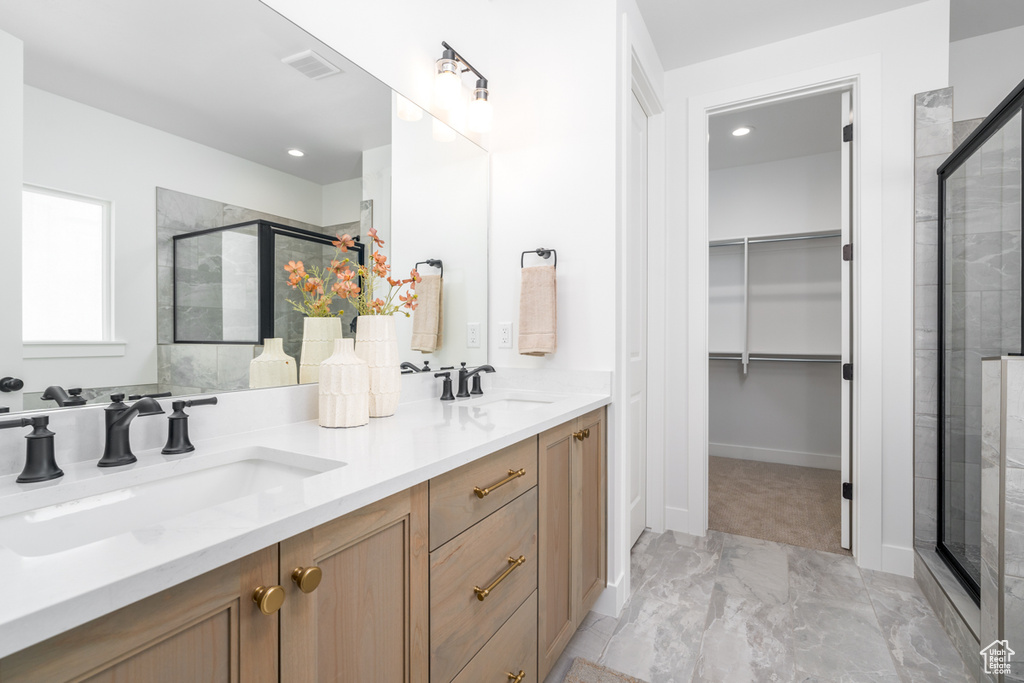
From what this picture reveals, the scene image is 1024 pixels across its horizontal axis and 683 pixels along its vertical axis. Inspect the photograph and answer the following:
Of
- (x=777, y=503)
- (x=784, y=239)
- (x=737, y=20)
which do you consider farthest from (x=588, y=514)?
(x=784, y=239)

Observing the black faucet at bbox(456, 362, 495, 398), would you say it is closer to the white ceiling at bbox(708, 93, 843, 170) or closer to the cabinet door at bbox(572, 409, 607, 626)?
the cabinet door at bbox(572, 409, 607, 626)

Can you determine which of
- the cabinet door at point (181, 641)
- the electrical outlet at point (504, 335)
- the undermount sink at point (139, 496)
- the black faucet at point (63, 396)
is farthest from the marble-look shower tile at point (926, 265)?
the black faucet at point (63, 396)

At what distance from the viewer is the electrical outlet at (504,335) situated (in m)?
2.10

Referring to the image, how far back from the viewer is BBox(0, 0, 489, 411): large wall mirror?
85 cm

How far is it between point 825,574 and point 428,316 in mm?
2143

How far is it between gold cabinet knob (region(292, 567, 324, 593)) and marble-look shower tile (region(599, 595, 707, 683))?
130 cm

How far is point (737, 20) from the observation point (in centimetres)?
226

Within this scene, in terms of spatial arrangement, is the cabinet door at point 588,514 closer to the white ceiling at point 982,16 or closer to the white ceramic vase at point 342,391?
the white ceramic vase at point 342,391

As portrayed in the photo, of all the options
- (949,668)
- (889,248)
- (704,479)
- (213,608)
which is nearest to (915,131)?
(889,248)

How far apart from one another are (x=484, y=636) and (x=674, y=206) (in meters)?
2.30

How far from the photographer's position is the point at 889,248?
2170 millimetres

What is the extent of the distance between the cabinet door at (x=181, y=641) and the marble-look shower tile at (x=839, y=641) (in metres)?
1.73

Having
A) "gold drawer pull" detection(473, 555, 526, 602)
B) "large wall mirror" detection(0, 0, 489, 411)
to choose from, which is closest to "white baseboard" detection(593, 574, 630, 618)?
"gold drawer pull" detection(473, 555, 526, 602)

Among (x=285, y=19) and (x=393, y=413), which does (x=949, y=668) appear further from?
(x=285, y=19)
